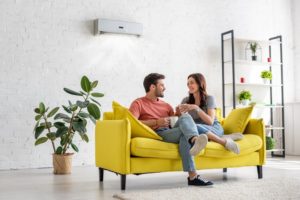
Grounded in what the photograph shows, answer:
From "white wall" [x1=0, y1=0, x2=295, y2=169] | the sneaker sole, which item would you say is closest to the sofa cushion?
the sneaker sole

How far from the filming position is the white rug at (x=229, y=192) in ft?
9.57

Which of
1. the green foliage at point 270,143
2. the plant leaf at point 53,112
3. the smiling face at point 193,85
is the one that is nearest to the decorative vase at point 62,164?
the plant leaf at point 53,112

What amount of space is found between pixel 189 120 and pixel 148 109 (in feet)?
1.63

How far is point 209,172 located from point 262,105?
2129 mm

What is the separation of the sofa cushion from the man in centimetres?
6

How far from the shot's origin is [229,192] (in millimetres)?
3111

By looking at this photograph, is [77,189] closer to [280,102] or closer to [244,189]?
[244,189]

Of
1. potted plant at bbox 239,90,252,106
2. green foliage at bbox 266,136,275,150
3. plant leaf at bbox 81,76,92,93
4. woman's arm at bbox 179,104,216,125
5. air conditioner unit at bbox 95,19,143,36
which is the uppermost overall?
air conditioner unit at bbox 95,19,143,36

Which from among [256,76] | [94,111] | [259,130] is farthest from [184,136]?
[256,76]

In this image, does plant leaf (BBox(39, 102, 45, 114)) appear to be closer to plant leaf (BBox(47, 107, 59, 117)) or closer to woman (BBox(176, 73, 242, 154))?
plant leaf (BBox(47, 107, 59, 117))

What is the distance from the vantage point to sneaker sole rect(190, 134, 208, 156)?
131 inches

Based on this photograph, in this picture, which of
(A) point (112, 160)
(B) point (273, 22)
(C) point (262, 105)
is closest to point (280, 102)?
(C) point (262, 105)

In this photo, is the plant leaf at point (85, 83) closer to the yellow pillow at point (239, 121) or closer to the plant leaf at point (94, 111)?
the plant leaf at point (94, 111)

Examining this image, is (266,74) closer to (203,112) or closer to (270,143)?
(270,143)
